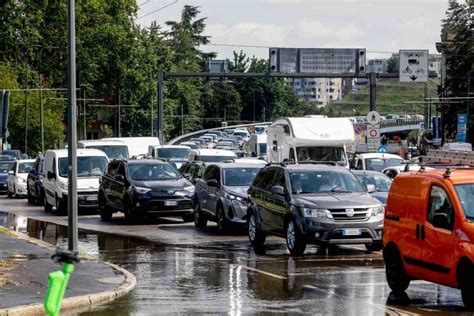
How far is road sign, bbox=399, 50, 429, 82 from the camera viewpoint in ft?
193

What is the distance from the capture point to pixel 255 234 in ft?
74.2

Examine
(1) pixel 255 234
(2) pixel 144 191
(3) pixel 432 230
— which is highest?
(3) pixel 432 230

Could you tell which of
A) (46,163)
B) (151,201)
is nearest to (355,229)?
(151,201)

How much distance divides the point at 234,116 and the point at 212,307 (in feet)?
547

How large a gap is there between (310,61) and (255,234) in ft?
140

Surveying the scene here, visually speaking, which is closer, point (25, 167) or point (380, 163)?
point (380, 163)

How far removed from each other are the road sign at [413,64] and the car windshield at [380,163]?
76.1ft

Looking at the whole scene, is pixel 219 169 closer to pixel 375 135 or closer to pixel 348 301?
pixel 348 301

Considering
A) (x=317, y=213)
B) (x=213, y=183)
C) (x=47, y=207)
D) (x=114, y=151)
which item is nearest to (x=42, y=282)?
(x=317, y=213)

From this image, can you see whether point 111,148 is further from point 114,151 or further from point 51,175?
point 51,175

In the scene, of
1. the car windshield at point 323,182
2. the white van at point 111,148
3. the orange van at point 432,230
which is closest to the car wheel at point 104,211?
the car windshield at point 323,182

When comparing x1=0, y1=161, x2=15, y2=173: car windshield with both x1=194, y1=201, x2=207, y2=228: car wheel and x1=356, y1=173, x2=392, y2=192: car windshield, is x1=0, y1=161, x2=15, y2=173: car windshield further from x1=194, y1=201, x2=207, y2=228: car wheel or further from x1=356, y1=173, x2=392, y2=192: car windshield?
x1=356, y1=173, x2=392, y2=192: car windshield

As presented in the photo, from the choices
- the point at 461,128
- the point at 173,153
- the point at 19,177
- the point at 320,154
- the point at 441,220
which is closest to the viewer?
the point at 441,220

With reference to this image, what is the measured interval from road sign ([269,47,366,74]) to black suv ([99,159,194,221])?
32545mm
